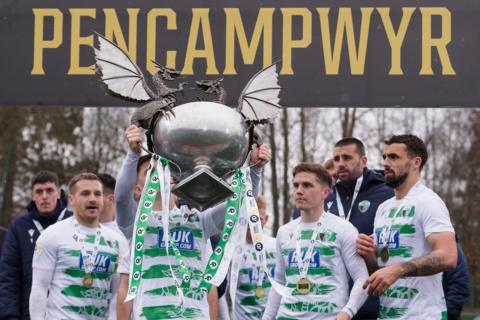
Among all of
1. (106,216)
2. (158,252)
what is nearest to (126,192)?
(158,252)

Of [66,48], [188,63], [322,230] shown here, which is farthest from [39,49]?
[322,230]

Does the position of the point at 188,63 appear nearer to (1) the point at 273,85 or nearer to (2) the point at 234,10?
(2) the point at 234,10

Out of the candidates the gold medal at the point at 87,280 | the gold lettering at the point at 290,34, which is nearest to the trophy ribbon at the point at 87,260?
the gold medal at the point at 87,280

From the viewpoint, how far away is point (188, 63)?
629 cm

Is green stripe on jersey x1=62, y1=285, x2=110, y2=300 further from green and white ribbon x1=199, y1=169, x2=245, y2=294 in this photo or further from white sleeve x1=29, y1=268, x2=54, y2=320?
green and white ribbon x1=199, y1=169, x2=245, y2=294

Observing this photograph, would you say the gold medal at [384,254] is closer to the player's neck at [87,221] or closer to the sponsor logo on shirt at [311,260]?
the sponsor logo on shirt at [311,260]

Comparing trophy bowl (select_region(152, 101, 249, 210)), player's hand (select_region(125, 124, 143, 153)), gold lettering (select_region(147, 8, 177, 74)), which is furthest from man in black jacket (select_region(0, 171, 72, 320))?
trophy bowl (select_region(152, 101, 249, 210))

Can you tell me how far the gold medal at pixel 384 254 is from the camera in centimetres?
639

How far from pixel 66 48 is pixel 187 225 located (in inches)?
57.9

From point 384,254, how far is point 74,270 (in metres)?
2.33

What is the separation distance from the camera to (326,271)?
22.6ft

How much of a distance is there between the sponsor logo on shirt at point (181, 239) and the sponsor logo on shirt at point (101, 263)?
132 cm

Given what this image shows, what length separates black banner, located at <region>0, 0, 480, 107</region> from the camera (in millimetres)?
6230

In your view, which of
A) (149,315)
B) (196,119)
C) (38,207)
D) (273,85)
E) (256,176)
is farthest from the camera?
(38,207)
